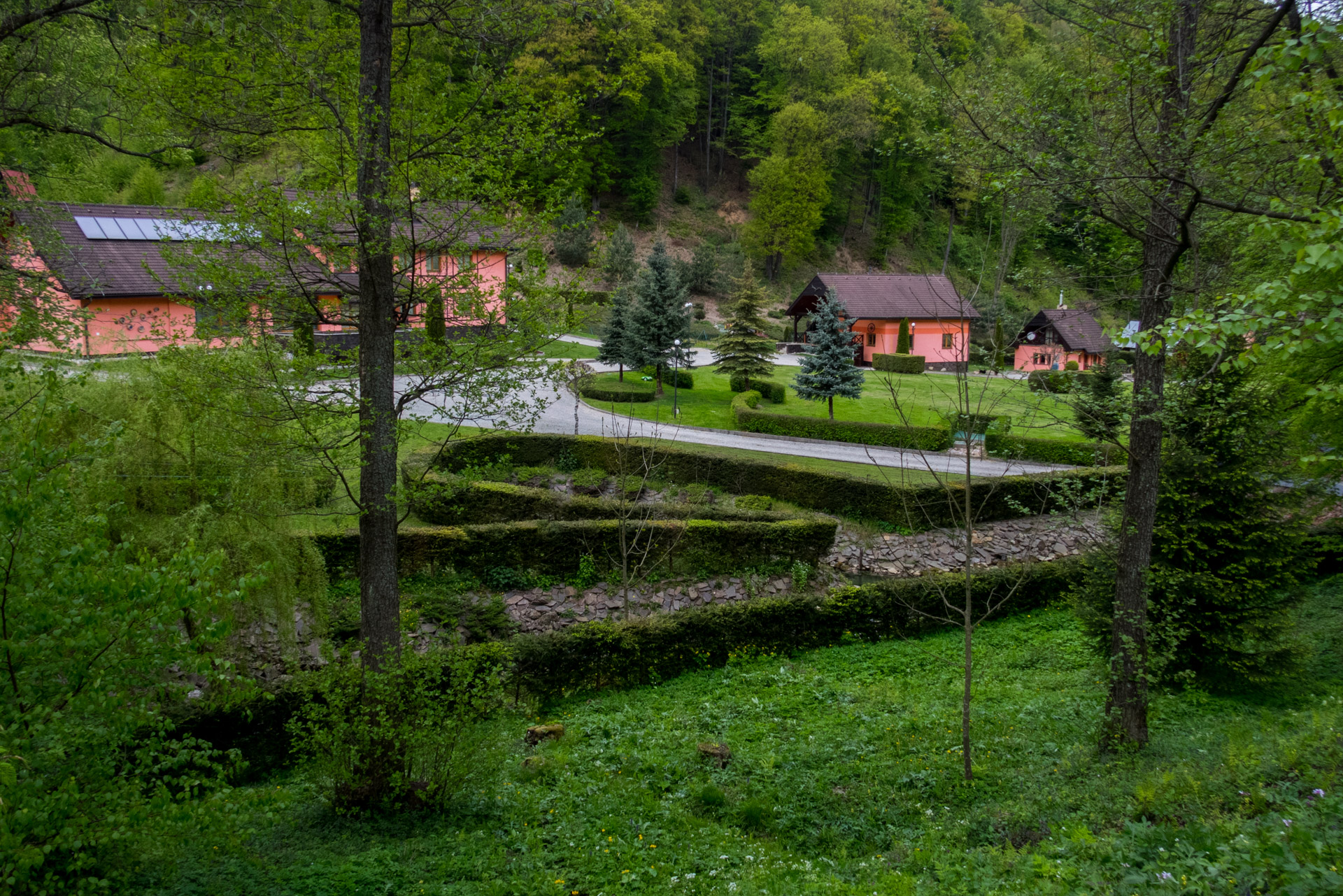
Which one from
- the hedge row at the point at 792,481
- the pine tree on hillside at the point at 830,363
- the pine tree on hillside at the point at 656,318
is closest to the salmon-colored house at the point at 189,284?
the hedge row at the point at 792,481

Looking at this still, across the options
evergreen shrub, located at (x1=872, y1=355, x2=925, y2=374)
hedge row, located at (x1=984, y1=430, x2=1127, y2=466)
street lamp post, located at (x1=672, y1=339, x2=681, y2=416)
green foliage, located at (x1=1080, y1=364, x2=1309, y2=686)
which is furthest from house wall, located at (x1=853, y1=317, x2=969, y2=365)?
green foliage, located at (x1=1080, y1=364, x2=1309, y2=686)

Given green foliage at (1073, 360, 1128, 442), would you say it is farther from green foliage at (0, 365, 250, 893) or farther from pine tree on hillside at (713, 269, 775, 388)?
pine tree on hillside at (713, 269, 775, 388)

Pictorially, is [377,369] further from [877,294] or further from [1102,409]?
[877,294]

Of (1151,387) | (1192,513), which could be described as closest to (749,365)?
(1192,513)

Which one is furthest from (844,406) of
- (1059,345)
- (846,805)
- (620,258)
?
(846,805)

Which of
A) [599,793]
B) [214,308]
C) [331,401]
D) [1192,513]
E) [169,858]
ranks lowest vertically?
[599,793]

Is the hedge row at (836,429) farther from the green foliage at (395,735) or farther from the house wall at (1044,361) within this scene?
the green foliage at (395,735)

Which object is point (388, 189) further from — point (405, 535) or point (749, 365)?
point (749, 365)

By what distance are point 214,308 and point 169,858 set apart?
4781 mm

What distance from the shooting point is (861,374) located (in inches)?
1093

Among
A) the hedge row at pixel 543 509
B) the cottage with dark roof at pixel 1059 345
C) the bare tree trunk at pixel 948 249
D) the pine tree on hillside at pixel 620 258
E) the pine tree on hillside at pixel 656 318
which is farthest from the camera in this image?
the pine tree on hillside at pixel 620 258

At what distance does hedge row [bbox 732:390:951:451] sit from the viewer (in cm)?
2416

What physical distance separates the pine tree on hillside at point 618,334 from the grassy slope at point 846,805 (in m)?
20.0

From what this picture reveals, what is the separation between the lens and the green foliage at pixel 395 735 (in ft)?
22.2
